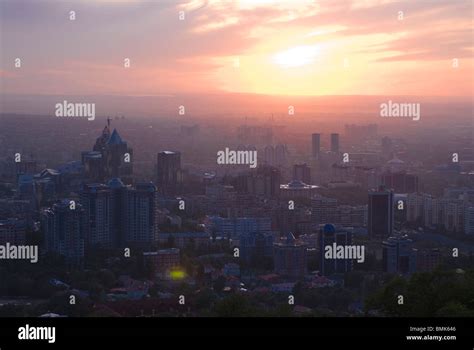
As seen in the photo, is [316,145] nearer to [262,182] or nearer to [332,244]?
[262,182]

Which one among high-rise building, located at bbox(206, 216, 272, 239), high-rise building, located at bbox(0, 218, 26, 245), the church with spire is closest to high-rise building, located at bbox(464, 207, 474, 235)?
high-rise building, located at bbox(206, 216, 272, 239)

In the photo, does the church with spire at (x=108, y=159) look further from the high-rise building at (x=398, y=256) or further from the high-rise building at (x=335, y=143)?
the high-rise building at (x=398, y=256)

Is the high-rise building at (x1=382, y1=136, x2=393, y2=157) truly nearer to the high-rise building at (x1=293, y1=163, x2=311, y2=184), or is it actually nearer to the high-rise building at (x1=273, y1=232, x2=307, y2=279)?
the high-rise building at (x1=293, y1=163, x2=311, y2=184)

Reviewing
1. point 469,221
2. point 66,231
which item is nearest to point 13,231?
point 66,231

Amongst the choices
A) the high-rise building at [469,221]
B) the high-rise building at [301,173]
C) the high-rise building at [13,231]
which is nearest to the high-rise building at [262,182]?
the high-rise building at [301,173]

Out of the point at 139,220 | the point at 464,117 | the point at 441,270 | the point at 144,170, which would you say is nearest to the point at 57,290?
the point at 139,220
